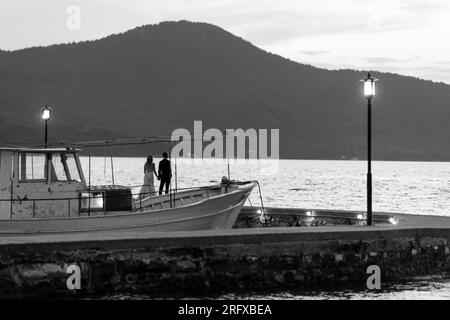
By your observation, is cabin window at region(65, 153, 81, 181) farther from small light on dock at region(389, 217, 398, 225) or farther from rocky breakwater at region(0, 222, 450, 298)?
small light on dock at region(389, 217, 398, 225)

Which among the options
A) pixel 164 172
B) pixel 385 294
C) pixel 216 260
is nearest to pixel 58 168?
pixel 164 172

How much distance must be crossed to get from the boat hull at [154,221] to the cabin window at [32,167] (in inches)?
62.0

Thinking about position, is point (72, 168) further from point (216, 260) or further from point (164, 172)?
point (216, 260)

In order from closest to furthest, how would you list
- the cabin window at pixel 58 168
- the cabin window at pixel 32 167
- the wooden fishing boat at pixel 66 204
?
the wooden fishing boat at pixel 66 204 < the cabin window at pixel 32 167 < the cabin window at pixel 58 168

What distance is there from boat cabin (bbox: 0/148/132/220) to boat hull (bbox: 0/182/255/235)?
73cm

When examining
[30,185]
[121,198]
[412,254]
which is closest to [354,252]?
[412,254]

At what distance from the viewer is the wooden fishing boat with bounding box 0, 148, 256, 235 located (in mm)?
21984

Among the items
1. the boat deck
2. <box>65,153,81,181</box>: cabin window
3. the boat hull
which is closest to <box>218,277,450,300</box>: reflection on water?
the boat deck

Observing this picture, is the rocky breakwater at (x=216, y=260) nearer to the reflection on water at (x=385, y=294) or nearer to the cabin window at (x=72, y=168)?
the reflection on water at (x=385, y=294)

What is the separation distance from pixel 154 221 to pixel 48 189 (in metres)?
2.88

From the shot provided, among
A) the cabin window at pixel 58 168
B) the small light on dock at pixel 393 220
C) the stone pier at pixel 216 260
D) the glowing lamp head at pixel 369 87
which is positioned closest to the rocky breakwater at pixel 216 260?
the stone pier at pixel 216 260

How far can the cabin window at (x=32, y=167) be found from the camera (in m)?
22.7
